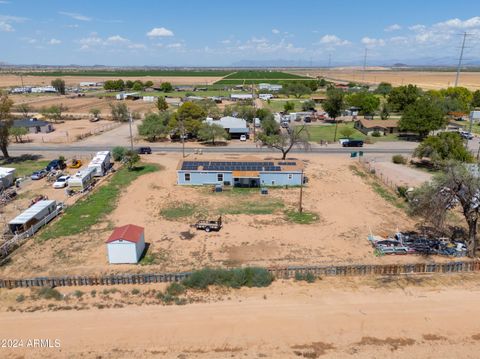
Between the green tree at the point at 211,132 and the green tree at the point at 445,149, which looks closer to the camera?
the green tree at the point at 445,149

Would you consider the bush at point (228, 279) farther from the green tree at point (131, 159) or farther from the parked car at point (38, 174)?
the parked car at point (38, 174)

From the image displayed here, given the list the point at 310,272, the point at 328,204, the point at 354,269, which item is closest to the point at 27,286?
the point at 310,272

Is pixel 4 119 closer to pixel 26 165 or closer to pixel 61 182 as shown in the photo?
pixel 26 165

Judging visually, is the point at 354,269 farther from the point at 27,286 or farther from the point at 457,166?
the point at 27,286

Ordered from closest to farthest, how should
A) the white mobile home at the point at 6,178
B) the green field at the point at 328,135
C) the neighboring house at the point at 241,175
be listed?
1. the white mobile home at the point at 6,178
2. the neighboring house at the point at 241,175
3. the green field at the point at 328,135

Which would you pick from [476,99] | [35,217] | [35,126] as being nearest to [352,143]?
[35,217]

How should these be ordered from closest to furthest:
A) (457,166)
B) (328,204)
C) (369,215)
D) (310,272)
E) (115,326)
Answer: (115,326) → (310,272) → (457,166) → (369,215) → (328,204)

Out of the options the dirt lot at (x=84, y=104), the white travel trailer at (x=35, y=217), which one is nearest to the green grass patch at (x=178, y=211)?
the white travel trailer at (x=35, y=217)
